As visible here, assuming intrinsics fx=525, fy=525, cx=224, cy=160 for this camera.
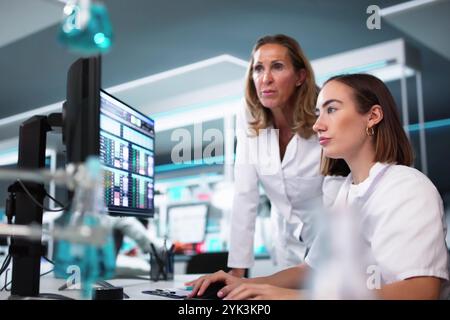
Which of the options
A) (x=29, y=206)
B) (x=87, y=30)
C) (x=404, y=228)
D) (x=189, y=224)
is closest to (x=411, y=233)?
(x=404, y=228)

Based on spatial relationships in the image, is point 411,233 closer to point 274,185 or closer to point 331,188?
point 331,188

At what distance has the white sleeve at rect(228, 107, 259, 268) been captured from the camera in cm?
158

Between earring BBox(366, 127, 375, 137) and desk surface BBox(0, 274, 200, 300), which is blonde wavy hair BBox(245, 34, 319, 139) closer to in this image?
earring BBox(366, 127, 375, 137)

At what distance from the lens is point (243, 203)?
1626 mm

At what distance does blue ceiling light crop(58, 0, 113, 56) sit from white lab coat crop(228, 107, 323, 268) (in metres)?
0.97

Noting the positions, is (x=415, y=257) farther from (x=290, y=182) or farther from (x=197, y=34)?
(x=197, y=34)

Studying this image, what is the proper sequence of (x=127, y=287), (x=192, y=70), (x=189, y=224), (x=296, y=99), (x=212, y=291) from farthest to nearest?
1. (x=189, y=224)
2. (x=192, y=70)
3. (x=296, y=99)
4. (x=127, y=287)
5. (x=212, y=291)

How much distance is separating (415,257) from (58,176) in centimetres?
62

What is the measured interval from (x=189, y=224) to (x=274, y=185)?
2393 mm

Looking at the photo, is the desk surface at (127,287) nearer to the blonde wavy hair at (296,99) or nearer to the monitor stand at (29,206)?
the monitor stand at (29,206)

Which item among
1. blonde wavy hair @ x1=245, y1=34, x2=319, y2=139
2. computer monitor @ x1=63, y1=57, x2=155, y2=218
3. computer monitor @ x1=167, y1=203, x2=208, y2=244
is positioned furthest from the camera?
computer monitor @ x1=167, y1=203, x2=208, y2=244

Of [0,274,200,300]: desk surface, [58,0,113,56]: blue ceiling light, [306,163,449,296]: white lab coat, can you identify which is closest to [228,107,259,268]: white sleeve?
[0,274,200,300]: desk surface

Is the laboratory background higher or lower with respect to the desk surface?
higher

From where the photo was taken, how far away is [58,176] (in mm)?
650
